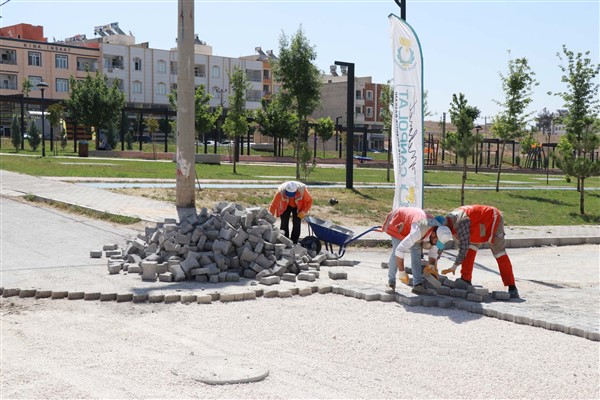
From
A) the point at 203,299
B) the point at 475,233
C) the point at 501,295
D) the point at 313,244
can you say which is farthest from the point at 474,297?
the point at 313,244

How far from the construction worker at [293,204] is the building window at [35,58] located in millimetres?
68011

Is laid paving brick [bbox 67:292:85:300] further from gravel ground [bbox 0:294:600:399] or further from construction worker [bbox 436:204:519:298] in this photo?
construction worker [bbox 436:204:519:298]

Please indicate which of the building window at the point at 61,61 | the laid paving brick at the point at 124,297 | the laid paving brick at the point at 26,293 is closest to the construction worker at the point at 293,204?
the laid paving brick at the point at 124,297

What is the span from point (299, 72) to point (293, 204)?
16.6 m

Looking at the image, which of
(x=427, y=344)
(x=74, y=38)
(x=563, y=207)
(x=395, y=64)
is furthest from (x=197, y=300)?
(x=74, y=38)

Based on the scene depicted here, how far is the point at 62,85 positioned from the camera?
2963 inches

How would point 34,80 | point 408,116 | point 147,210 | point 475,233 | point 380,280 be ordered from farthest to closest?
point 34,80, point 147,210, point 408,116, point 380,280, point 475,233

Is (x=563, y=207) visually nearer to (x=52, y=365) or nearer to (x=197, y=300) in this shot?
(x=197, y=300)

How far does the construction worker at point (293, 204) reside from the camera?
12.1 m

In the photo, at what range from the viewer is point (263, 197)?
19.5m

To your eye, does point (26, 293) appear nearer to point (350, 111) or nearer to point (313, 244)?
point (313, 244)

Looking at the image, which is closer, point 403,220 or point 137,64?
point 403,220

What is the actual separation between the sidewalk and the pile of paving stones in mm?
3662

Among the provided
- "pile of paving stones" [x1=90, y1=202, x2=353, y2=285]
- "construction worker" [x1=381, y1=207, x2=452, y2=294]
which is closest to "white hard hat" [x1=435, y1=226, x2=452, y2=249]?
"construction worker" [x1=381, y1=207, x2=452, y2=294]
